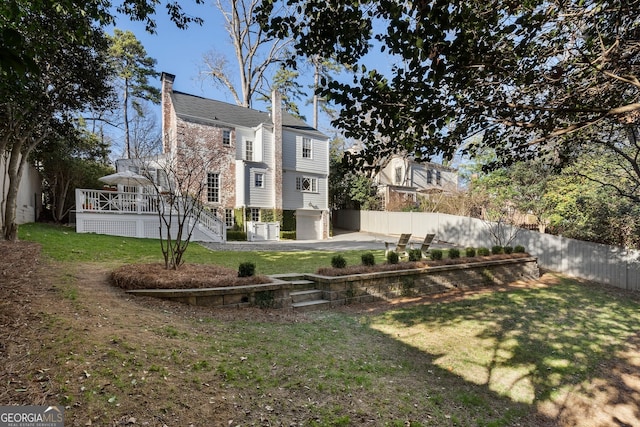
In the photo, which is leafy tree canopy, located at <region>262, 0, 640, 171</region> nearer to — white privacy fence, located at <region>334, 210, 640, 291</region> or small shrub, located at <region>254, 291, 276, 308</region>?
small shrub, located at <region>254, 291, 276, 308</region>

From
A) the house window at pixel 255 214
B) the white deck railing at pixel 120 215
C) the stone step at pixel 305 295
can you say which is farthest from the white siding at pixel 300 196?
the stone step at pixel 305 295

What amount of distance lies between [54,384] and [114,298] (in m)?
2.85

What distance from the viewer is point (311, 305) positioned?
22.1 feet

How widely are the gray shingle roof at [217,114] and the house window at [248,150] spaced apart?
45.8 inches

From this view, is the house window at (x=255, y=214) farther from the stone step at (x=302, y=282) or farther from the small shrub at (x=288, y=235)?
the stone step at (x=302, y=282)

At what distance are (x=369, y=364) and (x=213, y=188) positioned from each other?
1782cm

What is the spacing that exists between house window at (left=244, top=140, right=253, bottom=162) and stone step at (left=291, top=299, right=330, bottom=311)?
54.8ft

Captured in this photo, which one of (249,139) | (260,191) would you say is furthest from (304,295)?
(249,139)

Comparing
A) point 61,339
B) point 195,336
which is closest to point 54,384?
point 61,339

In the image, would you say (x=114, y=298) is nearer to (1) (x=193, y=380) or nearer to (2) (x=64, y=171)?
(1) (x=193, y=380)

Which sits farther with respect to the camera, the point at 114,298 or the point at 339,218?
the point at 339,218

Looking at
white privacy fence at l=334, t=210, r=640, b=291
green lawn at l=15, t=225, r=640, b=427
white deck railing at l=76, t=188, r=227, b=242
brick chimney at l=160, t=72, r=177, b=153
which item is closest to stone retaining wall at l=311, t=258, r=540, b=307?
green lawn at l=15, t=225, r=640, b=427

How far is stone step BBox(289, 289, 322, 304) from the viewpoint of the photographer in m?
6.81

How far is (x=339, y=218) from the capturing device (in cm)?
3086
